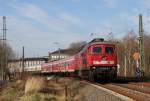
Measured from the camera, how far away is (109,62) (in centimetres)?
3212

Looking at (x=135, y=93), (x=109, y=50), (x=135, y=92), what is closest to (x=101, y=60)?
(x=109, y=50)

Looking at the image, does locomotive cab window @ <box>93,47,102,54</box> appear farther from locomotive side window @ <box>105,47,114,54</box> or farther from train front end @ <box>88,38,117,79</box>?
locomotive side window @ <box>105,47,114,54</box>

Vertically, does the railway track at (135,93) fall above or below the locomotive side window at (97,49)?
below

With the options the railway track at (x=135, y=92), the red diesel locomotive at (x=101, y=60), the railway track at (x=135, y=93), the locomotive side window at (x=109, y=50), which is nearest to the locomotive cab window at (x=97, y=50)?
the red diesel locomotive at (x=101, y=60)

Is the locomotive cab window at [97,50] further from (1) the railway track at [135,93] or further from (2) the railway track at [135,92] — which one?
(1) the railway track at [135,93]

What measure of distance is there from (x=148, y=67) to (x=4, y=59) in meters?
29.7

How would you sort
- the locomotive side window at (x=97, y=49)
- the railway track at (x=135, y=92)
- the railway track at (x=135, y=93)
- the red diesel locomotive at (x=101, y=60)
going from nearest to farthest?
the railway track at (x=135, y=93) → the railway track at (x=135, y=92) → the red diesel locomotive at (x=101, y=60) → the locomotive side window at (x=97, y=49)

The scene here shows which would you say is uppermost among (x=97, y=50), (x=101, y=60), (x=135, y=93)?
(x=97, y=50)

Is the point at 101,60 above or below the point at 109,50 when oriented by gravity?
below


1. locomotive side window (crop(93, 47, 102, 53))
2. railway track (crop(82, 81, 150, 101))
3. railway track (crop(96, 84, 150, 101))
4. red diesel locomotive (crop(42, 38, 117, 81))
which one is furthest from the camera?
locomotive side window (crop(93, 47, 102, 53))

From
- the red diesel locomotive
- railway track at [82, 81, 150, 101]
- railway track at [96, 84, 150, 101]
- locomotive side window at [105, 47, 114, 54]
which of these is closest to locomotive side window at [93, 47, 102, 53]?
the red diesel locomotive

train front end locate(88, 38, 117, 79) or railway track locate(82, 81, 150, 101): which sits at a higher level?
train front end locate(88, 38, 117, 79)

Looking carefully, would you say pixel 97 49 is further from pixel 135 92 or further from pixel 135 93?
pixel 135 93

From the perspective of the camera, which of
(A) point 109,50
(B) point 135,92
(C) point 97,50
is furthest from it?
(A) point 109,50
